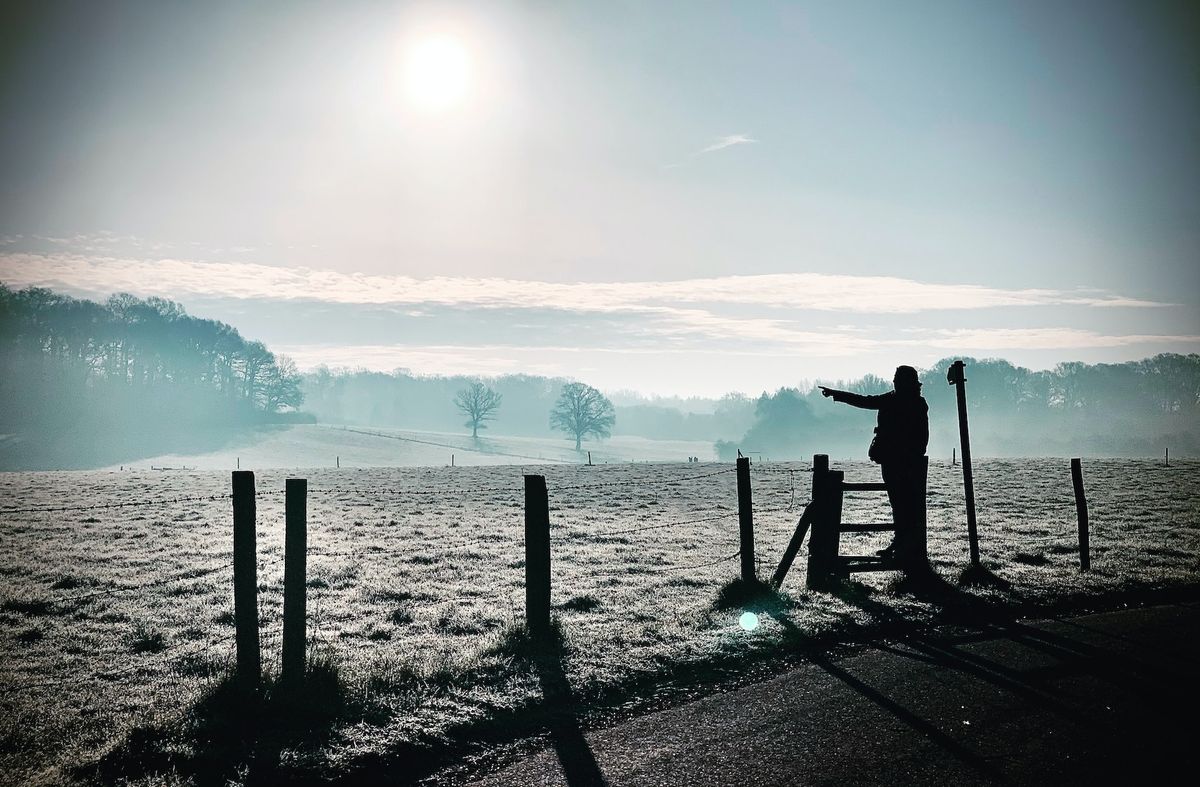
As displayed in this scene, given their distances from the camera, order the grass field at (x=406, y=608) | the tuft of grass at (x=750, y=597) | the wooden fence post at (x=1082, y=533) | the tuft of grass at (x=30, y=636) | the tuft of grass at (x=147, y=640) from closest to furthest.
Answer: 1. the grass field at (x=406, y=608)
2. the tuft of grass at (x=147, y=640)
3. the tuft of grass at (x=30, y=636)
4. the tuft of grass at (x=750, y=597)
5. the wooden fence post at (x=1082, y=533)

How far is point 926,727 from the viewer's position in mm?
5652

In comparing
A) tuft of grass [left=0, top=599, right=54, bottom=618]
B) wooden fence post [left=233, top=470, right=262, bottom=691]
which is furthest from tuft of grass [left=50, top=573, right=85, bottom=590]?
wooden fence post [left=233, top=470, right=262, bottom=691]

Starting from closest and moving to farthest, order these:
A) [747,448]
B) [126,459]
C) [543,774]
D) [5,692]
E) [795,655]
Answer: [543,774] < [5,692] < [795,655] < [126,459] < [747,448]

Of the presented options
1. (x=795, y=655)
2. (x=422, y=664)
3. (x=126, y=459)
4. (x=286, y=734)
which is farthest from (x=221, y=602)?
(x=126, y=459)

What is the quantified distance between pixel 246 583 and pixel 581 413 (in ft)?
354

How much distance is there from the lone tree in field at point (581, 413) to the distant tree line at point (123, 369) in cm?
4047

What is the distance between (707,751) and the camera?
17.3 feet

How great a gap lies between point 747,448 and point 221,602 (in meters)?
121

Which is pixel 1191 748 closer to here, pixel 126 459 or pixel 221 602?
pixel 221 602

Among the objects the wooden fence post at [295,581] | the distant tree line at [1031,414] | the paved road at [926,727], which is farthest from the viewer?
the distant tree line at [1031,414]

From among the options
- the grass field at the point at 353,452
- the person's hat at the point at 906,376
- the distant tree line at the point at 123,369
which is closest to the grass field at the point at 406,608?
the person's hat at the point at 906,376

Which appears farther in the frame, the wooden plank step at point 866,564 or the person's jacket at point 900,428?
the person's jacket at point 900,428

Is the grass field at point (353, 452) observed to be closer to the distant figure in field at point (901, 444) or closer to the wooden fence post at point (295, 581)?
the distant figure in field at point (901, 444)

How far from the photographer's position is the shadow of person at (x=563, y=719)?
16.4 ft
